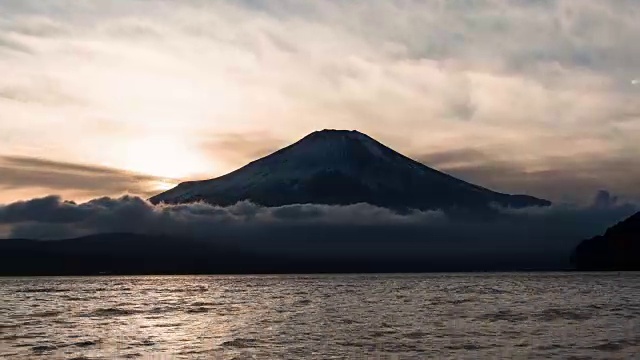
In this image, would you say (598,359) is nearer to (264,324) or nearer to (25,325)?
(264,324)

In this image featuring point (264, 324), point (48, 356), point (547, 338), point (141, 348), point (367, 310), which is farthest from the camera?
point (367, 310)

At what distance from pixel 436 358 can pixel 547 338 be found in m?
14.9

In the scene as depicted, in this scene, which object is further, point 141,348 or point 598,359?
point 141,348

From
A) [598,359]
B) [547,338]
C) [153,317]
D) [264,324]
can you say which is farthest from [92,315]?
[598,359]

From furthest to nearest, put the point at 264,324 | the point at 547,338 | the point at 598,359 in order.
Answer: the point at 264,324 → the point at 547,338 → the point at 598,359

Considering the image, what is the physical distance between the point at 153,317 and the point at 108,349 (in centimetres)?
3253

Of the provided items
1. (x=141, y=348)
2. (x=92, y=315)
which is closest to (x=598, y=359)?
(x=141, y=348)

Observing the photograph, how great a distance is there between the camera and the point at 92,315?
92.4 meters

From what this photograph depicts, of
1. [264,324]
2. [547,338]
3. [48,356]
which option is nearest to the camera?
[48,356]

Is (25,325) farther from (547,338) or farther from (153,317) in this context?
(547,338)

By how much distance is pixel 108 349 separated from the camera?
54.9m

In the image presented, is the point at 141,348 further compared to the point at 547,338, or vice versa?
the point at 547,338

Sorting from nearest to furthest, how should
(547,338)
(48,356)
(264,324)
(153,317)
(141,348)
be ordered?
(48,356) → (141,348) → (547,338) → (264,324) → (153,317)

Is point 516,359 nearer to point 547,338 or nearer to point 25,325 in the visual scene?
point 547,338
